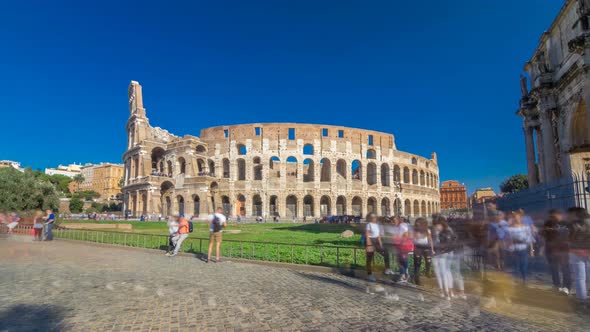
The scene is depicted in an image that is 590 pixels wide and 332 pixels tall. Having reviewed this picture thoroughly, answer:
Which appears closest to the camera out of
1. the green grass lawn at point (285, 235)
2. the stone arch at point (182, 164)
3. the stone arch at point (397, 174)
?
the green grass lawn at point (285, 235)

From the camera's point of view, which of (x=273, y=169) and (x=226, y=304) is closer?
(x=226, y=304)

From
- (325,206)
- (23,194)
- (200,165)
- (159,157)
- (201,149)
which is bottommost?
(325,206)

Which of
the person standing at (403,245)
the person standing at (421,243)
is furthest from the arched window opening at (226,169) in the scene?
the person standing at (421,243)

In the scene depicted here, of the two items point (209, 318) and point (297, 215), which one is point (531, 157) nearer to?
A: point (209, 318)

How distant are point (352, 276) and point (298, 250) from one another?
3.82 m

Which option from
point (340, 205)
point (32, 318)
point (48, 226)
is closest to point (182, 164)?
point (340, 205)

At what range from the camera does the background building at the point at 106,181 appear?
98.5m

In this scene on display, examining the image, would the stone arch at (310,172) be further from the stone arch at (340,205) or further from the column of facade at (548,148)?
the column of facade at (548,148)

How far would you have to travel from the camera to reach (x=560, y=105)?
1591cm

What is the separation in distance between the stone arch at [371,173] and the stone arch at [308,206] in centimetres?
881

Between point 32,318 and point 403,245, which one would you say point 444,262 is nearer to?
point 403,245

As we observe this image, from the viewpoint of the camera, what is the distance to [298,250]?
10562 millimetres

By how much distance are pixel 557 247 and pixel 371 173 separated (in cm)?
3904

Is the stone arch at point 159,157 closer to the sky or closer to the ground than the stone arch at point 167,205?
closer to the sky
